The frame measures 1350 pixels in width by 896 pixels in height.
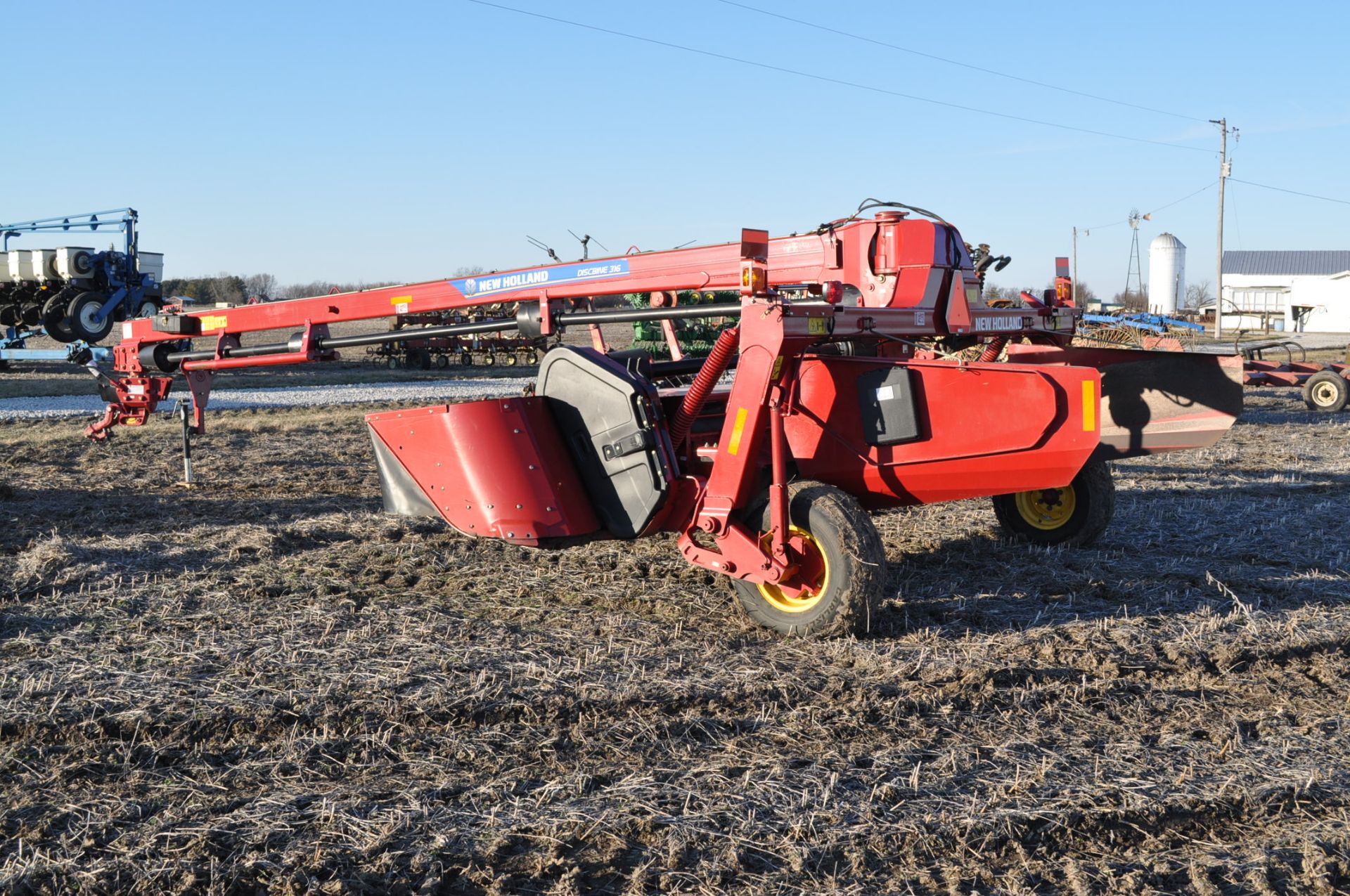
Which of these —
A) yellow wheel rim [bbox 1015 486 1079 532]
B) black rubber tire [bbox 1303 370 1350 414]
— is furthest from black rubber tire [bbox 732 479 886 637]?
black rubber tire [bbox 1303 370 1350 414]

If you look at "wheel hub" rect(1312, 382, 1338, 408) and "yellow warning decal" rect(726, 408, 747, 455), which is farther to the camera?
"wheel hub" rect(1312, 382, 1338, 408)

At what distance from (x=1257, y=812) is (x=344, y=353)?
1400 inches

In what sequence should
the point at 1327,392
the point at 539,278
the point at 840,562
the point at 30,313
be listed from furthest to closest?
the point at 30,313 → the point at 1327,392 → the point at 539,278 → the point at 840,562

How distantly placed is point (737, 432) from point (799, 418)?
542mm

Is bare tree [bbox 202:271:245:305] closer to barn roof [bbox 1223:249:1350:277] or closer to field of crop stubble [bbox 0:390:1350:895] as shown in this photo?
field of crop stubble [bbox 0:390:1350:895]

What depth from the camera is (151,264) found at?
67.9 ft

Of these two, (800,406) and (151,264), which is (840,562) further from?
(151,264)

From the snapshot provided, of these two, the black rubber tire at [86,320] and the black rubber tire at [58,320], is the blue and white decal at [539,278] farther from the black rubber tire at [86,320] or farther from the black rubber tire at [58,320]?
the black rubber tire at [58,320]

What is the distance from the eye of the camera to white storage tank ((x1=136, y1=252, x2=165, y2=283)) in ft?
67.1

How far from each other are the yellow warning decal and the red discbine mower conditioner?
25 mm

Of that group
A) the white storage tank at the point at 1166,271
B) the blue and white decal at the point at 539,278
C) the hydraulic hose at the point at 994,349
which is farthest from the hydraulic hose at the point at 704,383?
the white storage tank at the point at 1166,271

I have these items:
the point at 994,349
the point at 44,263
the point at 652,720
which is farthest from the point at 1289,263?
the point at 652,720

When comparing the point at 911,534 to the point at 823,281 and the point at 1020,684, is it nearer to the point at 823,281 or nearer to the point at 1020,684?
the point at 823,281

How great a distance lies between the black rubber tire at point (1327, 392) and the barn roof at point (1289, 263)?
67258 millimetres
